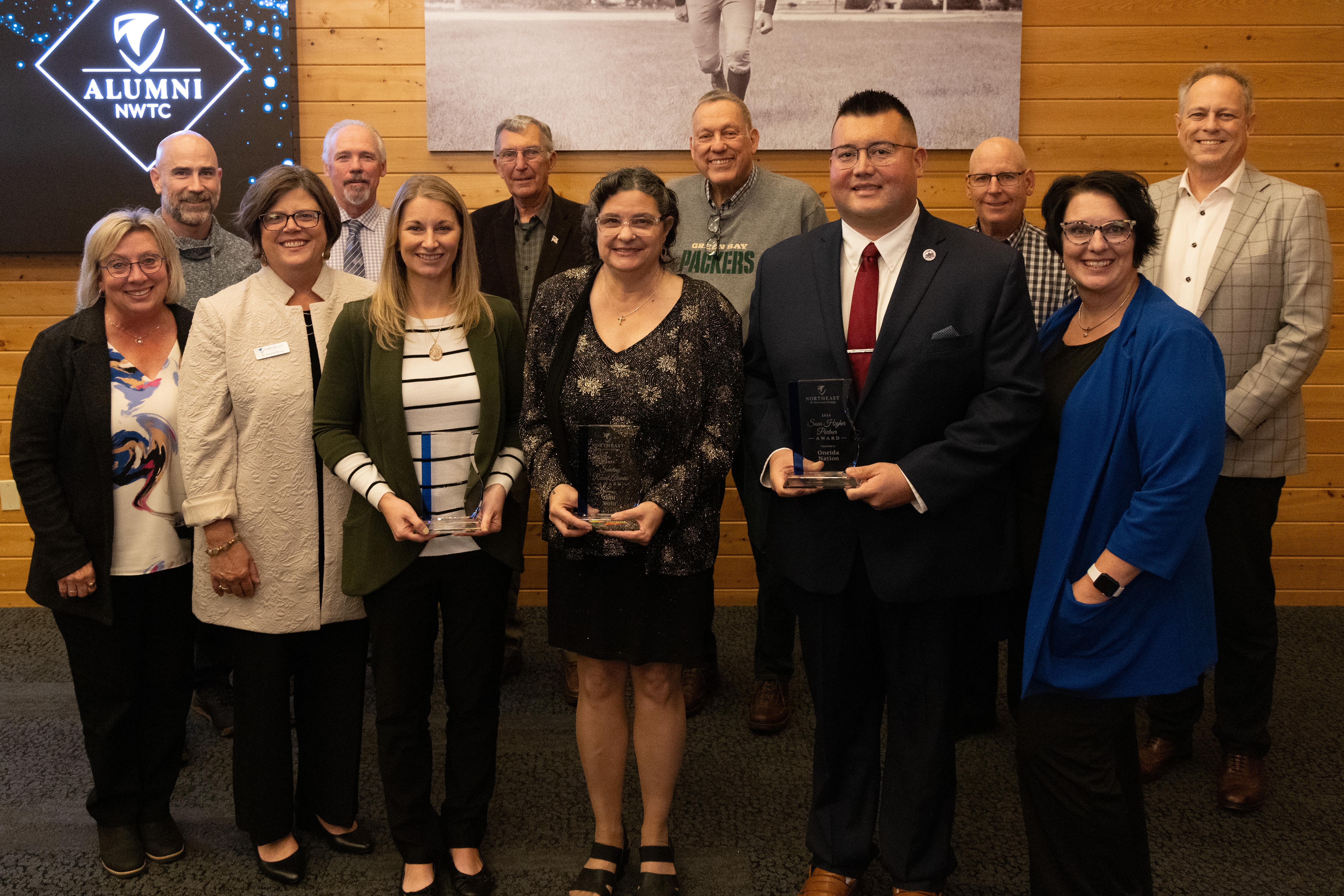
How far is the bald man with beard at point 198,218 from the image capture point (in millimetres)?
2965

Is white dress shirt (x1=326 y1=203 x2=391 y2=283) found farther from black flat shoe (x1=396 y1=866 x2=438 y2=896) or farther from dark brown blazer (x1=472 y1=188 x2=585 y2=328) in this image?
black flat shoe (x1=396 y1=866 x2=438 y2=896)

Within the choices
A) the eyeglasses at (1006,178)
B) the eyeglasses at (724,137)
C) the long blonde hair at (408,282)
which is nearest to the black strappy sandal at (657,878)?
the long blonde hair at (408,282)

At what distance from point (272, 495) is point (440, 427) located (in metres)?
0.43

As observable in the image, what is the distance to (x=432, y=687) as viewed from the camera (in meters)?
2.25

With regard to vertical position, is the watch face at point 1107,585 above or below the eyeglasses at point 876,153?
below

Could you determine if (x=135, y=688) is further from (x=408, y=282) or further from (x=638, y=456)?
(x=638, y=456)

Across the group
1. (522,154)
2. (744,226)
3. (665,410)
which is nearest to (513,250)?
(522,154)

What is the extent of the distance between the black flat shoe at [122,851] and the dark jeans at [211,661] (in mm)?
750

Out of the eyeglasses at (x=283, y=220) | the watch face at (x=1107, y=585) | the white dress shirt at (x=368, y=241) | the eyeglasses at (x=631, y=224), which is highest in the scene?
the white dress shirt at (x=368, y=241)

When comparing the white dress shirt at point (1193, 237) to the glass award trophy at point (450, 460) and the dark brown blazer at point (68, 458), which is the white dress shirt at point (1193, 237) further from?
the dark brown blazer at point (68, 458)

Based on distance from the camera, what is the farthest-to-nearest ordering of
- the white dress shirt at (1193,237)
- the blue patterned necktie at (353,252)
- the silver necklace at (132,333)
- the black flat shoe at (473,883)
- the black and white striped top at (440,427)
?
the blue patterned necktie at (353,252)
the white dress shirt at (1193,237)
the silver necklace at (132,333)
the black flat shoe at (473,883)
the black and white striped top at (440,427)

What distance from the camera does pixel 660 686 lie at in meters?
2.13

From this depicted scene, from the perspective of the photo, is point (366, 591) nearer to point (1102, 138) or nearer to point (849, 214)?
point (849, 214)

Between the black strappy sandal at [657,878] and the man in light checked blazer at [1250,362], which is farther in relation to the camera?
the man in light checked blazer at [1250,362]
